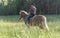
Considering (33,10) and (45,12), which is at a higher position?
(33,10)

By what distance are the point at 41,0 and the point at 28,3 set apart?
1584 mm

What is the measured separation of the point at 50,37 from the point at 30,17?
779 cm

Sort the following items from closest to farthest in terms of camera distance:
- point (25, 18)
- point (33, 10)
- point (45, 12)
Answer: point (33, 10), point (25, 18), point (45, 12)

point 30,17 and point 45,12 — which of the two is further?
point 45,12

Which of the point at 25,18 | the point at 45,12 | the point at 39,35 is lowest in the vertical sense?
the point at 45,12

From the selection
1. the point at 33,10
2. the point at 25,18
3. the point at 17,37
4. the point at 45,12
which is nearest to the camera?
the point at 17,37

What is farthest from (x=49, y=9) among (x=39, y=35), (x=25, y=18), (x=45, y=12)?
(x=39, y=35)

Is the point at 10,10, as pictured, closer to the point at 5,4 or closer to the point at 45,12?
the point at 5,4

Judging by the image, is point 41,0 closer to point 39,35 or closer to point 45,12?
point 45,12

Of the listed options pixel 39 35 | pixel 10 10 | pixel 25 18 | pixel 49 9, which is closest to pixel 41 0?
pixel 49 9

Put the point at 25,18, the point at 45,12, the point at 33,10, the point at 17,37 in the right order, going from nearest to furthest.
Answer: the point at 17,37 → the point at 33,10 → the point at 25,18 → the point at 45,12

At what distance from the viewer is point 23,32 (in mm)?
5504

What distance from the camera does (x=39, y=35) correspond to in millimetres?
5660

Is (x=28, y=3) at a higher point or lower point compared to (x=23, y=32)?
lower
